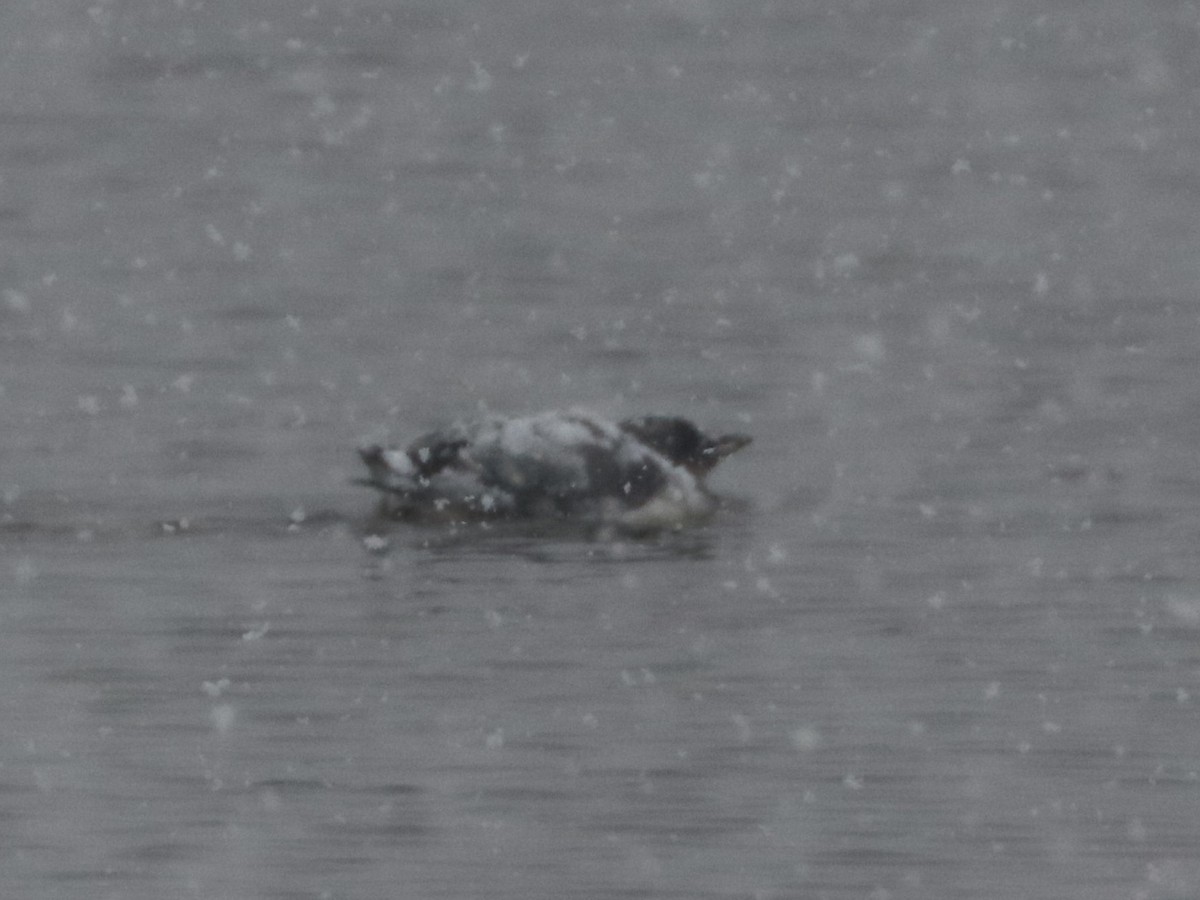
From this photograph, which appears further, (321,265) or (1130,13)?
(1130,13)

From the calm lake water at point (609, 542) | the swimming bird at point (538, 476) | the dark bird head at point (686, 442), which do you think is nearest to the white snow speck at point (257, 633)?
the calm lake water at point (609, 542)

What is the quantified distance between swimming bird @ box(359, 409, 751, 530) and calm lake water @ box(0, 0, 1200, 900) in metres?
0.19

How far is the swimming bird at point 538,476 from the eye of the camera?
1407cm

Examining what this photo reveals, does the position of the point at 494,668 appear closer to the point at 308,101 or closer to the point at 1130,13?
the point at 308,101

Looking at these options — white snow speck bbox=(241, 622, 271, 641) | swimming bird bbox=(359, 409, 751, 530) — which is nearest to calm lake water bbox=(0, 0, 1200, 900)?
white snow speck bbox=(241, 622, 271, 641)

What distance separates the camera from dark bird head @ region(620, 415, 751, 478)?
14.5 meters

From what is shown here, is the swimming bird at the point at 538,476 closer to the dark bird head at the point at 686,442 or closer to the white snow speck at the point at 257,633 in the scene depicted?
the dark bird head at the point at 686,442

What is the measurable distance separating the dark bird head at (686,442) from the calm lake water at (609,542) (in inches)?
8.2

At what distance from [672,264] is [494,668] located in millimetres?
8488

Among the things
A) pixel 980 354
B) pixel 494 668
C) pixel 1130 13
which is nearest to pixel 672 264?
pixel 980 354

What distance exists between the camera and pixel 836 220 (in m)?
21.7

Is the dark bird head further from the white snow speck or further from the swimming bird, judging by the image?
the white snow speck

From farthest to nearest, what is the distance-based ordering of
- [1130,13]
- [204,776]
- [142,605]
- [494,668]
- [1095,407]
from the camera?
[1130,13] → [1095,407] → [142,605] → [494,668] → [204,776]

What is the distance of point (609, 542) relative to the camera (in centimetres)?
1380
